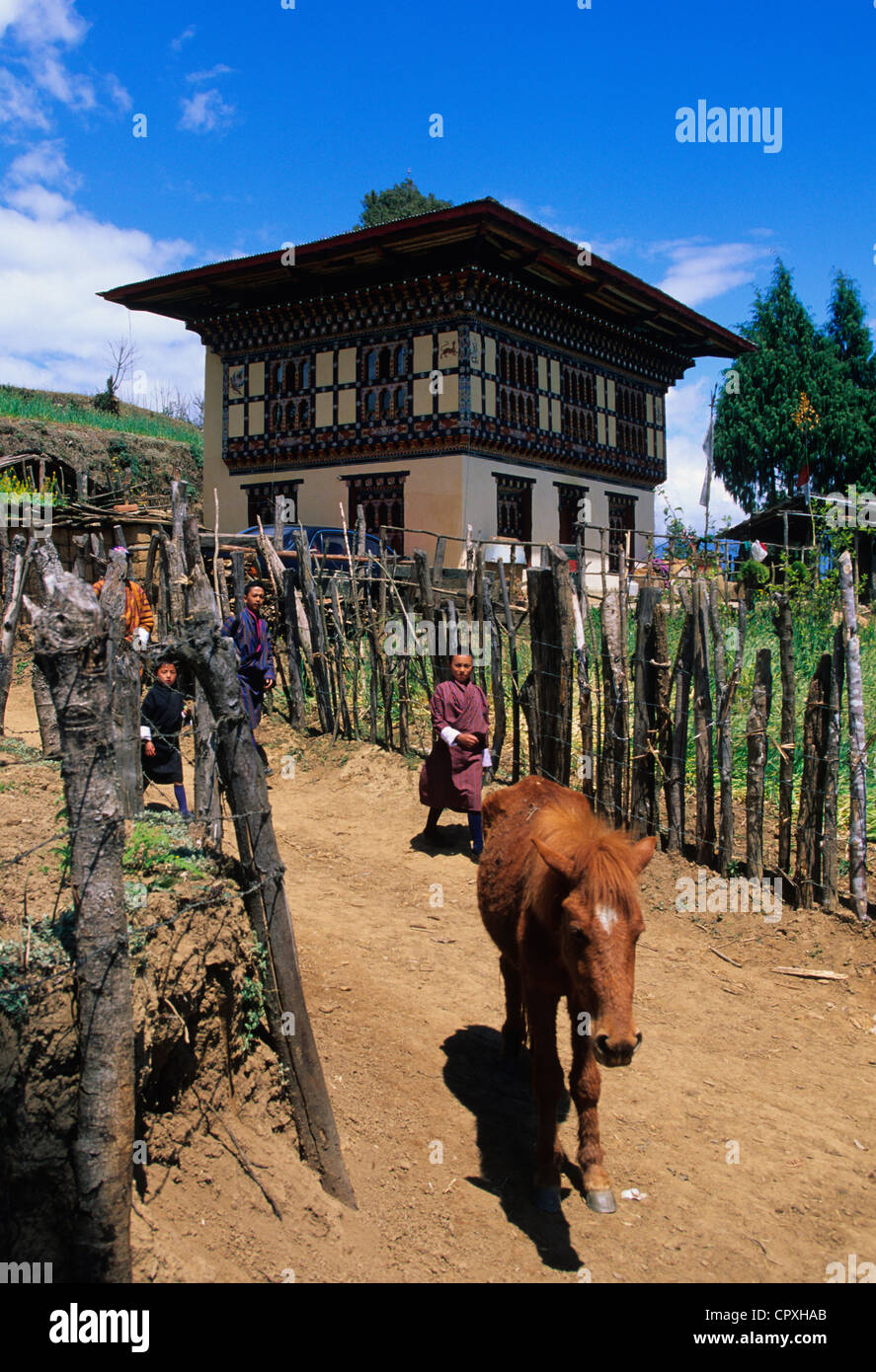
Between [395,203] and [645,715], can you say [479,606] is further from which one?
[395,203]

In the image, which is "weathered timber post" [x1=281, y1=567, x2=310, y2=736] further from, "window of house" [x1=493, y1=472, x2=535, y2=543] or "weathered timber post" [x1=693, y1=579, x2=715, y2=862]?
"window of house" [x1=493, y1=472, x2=535, y2=543]

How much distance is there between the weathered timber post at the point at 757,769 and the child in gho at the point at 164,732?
14.0 feet

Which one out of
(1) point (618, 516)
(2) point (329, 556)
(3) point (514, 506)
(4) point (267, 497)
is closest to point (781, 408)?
(1) point (618, 516)

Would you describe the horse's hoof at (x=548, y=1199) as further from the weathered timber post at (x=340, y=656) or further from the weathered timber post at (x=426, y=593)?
the weathered timber post at (x=340, y=656)

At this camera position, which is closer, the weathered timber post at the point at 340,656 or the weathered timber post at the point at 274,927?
the weathered timber post at the point at 274,927

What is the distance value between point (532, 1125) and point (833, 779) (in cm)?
319

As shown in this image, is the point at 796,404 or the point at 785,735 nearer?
the point at 785,735

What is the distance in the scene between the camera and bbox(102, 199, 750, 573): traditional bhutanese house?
20484mm

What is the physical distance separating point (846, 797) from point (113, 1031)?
6.97 metres

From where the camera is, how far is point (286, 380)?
23.4m

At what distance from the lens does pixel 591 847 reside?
3.32 m

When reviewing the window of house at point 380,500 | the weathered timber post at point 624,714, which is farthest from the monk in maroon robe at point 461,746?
the window of house at point 380,500

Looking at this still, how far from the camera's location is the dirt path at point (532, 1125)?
10.9 feet

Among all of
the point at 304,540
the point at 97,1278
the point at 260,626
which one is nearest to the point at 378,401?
the point at 304,540
